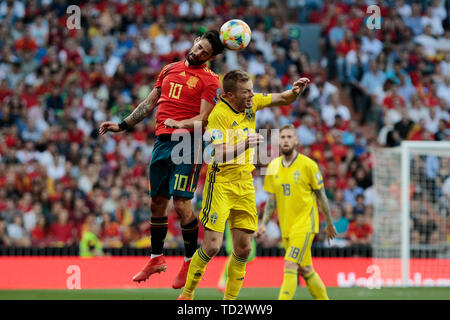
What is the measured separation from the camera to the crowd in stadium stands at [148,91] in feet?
51.3

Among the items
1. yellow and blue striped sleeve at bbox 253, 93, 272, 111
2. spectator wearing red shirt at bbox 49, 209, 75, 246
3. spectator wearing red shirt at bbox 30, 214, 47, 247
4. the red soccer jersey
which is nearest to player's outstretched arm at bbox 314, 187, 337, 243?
yellow and blue striped sleeve at bbox 253, 93, 272, 111

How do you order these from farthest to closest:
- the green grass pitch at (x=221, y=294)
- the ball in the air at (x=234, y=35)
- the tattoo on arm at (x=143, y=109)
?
1. the green grass pitch at (x=221, y=294)
2. the tattoo on arm at (x=143, y=109)
3. the ball in the air at (x=234, y=35)

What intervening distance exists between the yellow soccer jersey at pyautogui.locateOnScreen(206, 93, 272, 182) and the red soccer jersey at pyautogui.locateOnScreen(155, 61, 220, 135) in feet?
1.00

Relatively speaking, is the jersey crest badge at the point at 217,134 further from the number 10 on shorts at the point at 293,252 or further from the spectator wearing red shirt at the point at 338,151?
the spectator wearing red shirt at the point at 338,151

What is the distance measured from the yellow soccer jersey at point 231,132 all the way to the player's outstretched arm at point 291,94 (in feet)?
0.90

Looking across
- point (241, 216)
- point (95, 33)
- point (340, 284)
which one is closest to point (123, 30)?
point (95, 33)

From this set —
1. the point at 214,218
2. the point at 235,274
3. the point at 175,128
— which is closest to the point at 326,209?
the point at 235,274

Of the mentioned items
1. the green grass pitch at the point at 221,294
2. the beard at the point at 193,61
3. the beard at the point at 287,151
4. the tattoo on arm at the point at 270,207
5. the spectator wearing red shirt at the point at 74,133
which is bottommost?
the green grass pitch at the point at 221,294

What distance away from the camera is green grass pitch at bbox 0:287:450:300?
442 inches

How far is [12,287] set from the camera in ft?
43.1

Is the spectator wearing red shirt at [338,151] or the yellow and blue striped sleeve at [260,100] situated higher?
the yellow and blue striped sleeve at [260,100]

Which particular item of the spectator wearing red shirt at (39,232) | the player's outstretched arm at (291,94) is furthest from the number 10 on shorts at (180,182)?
the spectator wearing red shirt at (39,232)

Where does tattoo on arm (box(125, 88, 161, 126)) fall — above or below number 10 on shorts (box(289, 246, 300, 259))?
above

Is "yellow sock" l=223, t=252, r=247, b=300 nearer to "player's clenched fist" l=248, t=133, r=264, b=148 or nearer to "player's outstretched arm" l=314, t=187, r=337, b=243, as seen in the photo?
"player's clenched fist" l=248, t=133, r=264, b=148
